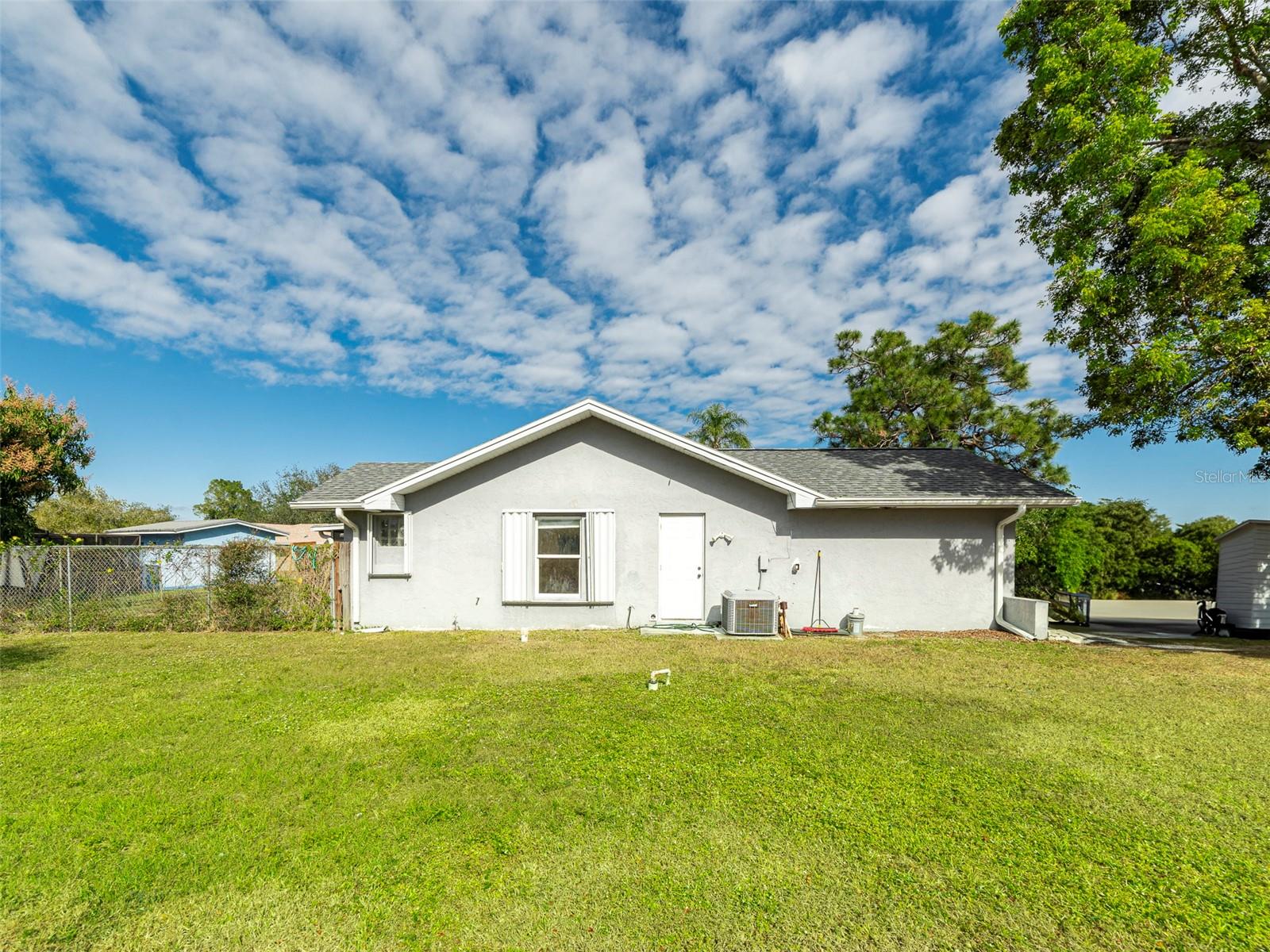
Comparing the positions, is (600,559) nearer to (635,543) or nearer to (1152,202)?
(635,543)

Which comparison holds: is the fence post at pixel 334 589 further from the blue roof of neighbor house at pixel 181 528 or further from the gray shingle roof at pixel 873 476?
the blue roof of neighbor house at pixel 181 528

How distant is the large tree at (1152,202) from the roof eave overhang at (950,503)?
188cm

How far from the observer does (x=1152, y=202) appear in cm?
801

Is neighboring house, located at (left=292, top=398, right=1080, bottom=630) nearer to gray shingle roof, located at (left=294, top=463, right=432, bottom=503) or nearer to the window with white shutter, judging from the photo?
the window with white shutter

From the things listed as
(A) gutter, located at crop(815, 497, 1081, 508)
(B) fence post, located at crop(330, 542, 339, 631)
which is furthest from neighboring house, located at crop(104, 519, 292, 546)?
(A) gutter, located at crop(815, 497, 1081, 508)

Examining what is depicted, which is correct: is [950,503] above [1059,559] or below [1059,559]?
above

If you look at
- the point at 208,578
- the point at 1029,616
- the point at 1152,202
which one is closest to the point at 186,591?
the point at 208,578

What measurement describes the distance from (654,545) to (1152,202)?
976cm

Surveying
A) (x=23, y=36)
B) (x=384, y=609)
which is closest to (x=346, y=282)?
(x=23, y=36)

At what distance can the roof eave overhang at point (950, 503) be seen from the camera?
935cm

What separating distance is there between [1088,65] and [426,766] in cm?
1366

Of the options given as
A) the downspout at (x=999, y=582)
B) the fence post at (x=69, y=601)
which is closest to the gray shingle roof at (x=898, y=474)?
the downspout at (x=999, y=582)

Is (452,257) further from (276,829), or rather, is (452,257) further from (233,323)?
A: (276,829)

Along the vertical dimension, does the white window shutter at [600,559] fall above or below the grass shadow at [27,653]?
above
